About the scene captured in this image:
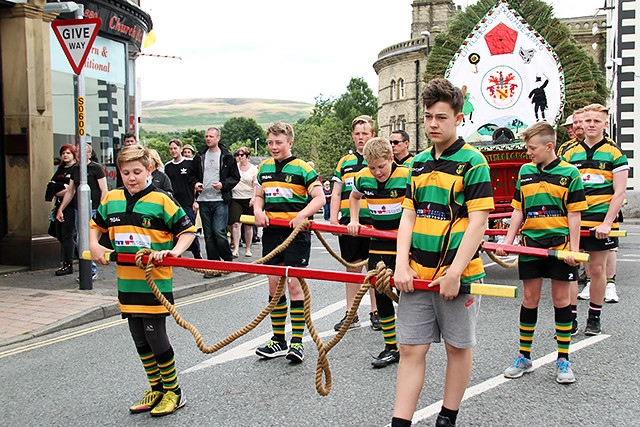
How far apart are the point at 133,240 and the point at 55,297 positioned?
4628 millimetres

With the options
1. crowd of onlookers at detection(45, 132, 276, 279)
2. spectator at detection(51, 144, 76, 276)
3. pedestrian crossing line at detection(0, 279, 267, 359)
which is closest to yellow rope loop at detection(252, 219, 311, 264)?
pedestrian crossing line at detection(0, 279, 267, 359)

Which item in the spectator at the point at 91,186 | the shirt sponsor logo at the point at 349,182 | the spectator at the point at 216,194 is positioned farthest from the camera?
the spectator at the point at 216,194

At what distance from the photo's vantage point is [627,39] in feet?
87.0

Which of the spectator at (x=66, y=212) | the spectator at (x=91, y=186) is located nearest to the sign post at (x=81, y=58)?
the spectator at (x=91, y=186)

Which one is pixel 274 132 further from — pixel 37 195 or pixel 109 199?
pixel 37 195

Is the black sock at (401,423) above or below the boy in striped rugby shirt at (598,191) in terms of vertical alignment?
below

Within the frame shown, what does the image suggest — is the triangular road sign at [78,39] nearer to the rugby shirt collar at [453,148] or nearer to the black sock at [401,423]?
the rugby shirt collar at [453,148]

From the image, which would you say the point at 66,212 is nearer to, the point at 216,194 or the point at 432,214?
the point at 216,194

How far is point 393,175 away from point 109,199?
245 cm

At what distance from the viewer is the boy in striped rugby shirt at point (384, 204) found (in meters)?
5.61

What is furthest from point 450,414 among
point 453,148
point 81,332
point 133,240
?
point 81,332

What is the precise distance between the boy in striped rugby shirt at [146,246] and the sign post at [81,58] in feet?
15.4

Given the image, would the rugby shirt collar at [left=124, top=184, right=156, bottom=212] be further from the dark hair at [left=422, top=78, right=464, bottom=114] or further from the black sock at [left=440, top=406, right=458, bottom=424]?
the black sock at [left=440, top=406, right=458, bottom=424]

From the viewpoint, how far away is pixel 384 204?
5.84 meters
